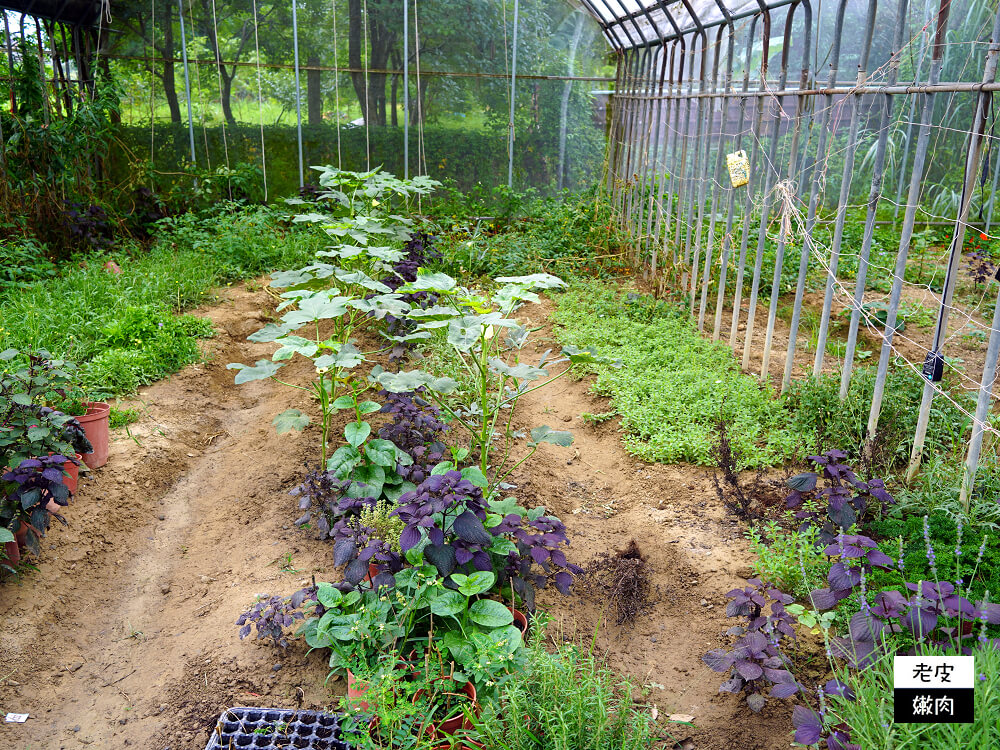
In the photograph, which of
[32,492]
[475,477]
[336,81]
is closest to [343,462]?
[475,477]

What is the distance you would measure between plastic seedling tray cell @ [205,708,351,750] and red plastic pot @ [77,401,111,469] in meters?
2.17

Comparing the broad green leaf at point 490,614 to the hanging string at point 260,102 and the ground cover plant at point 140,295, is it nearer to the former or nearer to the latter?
the ground cover plant at point 140,295

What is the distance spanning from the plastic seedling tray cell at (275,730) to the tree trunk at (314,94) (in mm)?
9216

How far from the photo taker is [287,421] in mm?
3838

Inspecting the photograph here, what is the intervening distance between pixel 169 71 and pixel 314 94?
6.25 feet

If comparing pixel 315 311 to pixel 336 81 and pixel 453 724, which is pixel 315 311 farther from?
pixel 336 81

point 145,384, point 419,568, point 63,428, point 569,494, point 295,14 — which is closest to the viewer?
point 419,568

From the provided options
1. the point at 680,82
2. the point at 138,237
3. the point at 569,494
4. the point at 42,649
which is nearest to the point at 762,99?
the point at 680,82

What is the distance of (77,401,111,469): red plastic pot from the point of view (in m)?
4.05

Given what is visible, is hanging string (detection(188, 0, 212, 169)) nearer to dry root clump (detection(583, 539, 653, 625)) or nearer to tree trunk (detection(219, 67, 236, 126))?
tree trunk (detection(219, 67, 236, 126))

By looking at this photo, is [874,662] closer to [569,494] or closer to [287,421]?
[569,494]

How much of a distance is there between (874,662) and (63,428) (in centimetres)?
364

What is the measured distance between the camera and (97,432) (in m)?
4.11

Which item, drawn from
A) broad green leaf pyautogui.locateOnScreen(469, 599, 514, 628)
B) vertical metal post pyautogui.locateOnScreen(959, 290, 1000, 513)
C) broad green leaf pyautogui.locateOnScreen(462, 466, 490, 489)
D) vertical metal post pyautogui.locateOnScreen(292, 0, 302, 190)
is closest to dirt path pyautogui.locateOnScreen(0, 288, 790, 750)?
broad green leaf pyautogui.locateOnScreen(469, 599, 514, 628)
